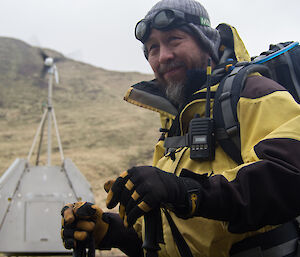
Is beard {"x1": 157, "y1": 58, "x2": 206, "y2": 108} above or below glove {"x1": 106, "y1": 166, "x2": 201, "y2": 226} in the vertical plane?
above

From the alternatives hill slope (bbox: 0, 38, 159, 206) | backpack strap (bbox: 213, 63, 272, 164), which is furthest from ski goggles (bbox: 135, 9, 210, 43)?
hill slope (bbox: 0, 38, 159, 206)

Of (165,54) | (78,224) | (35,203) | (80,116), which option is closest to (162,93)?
(165,54)

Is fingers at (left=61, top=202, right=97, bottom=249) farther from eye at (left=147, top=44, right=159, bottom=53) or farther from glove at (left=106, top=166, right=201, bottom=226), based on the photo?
eye at (left=147, top=44, right=159, bottom=53)

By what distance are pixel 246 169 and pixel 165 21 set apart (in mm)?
1196

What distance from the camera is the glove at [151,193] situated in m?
1.25

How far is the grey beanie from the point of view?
2.25 meters

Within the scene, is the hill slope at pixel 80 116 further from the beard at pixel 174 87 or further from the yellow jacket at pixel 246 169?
the yellow jacket at pixel 246 169

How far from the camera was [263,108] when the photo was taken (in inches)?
59.7

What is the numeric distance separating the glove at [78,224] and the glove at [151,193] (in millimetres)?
602

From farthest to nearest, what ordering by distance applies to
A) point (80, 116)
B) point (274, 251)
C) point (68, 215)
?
point (80, 116), point (68, 215), point (274, 251)

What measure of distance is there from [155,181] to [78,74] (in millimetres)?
33941

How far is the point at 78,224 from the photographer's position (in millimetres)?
1947

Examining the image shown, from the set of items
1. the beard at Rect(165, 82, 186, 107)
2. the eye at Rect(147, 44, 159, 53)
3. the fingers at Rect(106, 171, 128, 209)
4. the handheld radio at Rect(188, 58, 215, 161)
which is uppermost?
the eye at Rect(147, 44, 159, 53)

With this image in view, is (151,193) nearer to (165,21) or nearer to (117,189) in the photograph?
(117,189)
